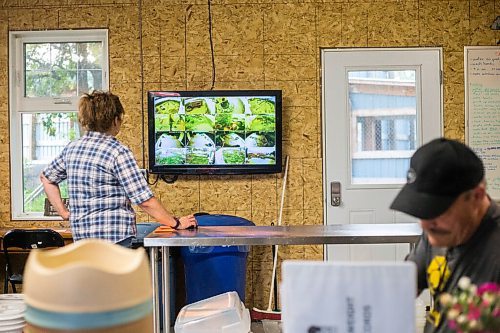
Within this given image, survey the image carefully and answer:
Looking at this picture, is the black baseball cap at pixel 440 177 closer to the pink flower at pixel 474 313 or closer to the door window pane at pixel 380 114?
the pink flower at pixel 474 313

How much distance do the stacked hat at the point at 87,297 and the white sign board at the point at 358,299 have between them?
0.95ft

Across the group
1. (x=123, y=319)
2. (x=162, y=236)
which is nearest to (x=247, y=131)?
(x=162, y=236)

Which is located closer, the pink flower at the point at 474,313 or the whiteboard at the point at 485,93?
the pink flower at the point at 474,313

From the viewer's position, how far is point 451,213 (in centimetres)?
129

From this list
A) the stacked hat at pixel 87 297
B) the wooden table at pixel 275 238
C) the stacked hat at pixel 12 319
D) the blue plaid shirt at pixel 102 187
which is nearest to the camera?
the stacked hat at pixel 87 297

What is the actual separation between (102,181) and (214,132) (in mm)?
1849

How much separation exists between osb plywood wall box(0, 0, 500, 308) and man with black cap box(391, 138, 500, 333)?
138 inches

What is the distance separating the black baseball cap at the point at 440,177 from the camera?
4.05 feet

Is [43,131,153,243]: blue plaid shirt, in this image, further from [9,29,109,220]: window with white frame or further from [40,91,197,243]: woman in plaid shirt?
[9,29,109,220]: window with white frame

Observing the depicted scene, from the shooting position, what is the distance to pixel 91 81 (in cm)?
513

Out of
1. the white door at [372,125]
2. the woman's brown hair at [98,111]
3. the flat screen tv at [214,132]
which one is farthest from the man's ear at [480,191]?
the white door at [372,125]

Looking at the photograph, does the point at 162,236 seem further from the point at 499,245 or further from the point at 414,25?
the point at 414,25

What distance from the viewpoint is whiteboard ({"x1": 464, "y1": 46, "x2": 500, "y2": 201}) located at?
4.96 meters

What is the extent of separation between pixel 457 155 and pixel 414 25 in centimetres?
398
